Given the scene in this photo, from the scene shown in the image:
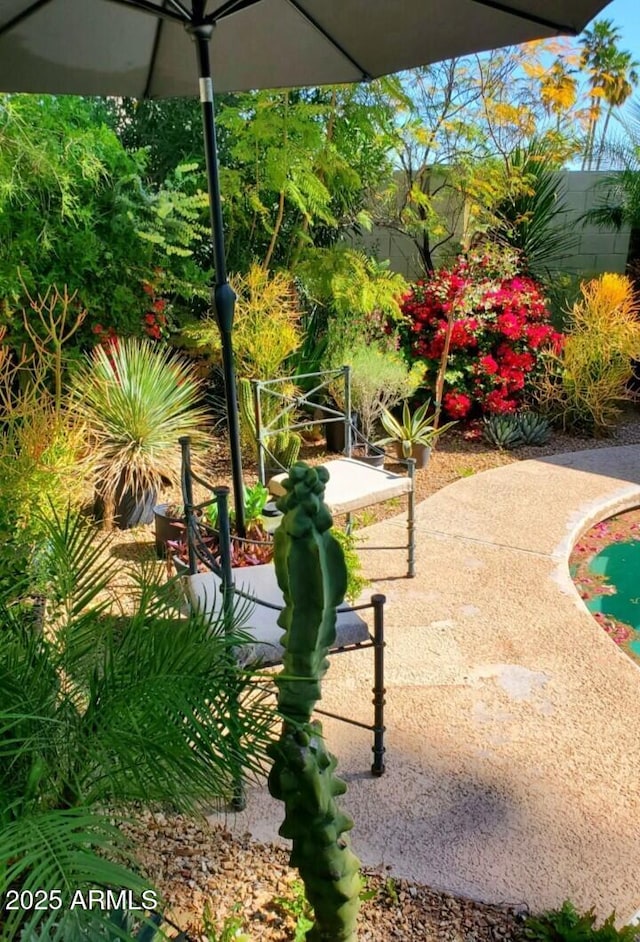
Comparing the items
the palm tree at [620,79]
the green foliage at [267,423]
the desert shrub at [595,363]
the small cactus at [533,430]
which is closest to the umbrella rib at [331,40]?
the green foliage at [267,423]

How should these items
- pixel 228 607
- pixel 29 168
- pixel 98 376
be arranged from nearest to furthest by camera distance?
pixel 228 607, pixel 98 376, pixel 29 168

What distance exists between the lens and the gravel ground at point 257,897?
67.7 inches

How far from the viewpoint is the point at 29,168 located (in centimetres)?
467

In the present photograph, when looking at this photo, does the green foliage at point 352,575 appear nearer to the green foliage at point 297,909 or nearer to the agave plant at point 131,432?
the agave plant at point 131,432

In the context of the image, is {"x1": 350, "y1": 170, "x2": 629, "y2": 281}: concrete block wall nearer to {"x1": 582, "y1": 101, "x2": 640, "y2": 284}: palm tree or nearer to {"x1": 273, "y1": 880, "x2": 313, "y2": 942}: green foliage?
{"x1": 582, "y1": 101, "x2": 640, "y2": 284}: palm tree

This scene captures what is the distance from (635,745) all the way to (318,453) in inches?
149

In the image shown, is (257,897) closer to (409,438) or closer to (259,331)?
(409,438)

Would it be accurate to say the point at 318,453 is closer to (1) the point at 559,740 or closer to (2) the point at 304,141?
(2) the point at 304,141

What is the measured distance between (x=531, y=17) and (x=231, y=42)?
4.29 ft

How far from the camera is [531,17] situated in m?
2.17

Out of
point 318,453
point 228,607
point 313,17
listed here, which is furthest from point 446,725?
point 318,453

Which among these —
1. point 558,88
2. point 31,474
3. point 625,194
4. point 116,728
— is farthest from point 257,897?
point 625,194

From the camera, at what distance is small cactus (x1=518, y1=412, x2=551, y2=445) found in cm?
615

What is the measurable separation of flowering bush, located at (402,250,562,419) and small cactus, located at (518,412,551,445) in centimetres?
17
